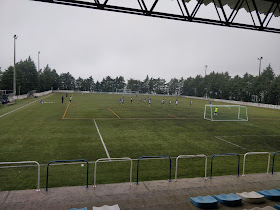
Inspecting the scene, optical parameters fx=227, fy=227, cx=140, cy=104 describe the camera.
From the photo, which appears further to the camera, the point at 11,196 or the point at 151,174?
the point at 151,174

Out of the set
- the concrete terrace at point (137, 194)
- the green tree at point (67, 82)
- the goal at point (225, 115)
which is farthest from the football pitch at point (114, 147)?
the green tree at point (67, 82)

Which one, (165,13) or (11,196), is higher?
(165,13)

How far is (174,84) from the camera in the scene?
186875mm

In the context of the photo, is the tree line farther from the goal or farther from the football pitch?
the football pitch

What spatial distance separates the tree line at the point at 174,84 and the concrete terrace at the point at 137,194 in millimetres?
73168

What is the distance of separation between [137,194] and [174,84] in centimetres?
18171

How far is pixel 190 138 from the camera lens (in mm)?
20531

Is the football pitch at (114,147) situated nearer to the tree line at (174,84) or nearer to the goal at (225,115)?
the goal at (225,115)

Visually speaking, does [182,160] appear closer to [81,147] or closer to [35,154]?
[81,147]

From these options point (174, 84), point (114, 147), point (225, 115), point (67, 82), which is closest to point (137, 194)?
point (114, 147)

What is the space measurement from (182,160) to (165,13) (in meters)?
8.67

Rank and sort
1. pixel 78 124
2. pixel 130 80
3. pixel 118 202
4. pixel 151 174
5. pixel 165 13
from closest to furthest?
pixel 118 202
pixel 165 13
pixel 151 174
pixel 78 124
pixel 130 80

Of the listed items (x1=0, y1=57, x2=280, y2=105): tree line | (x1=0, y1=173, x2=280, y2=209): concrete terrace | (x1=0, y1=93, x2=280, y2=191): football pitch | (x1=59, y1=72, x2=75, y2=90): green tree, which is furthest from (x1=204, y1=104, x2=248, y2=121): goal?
(x1=59, y1=72, x2=75, y2=90): green tree

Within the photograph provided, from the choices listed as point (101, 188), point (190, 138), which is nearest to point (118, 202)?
point (101, 188)
